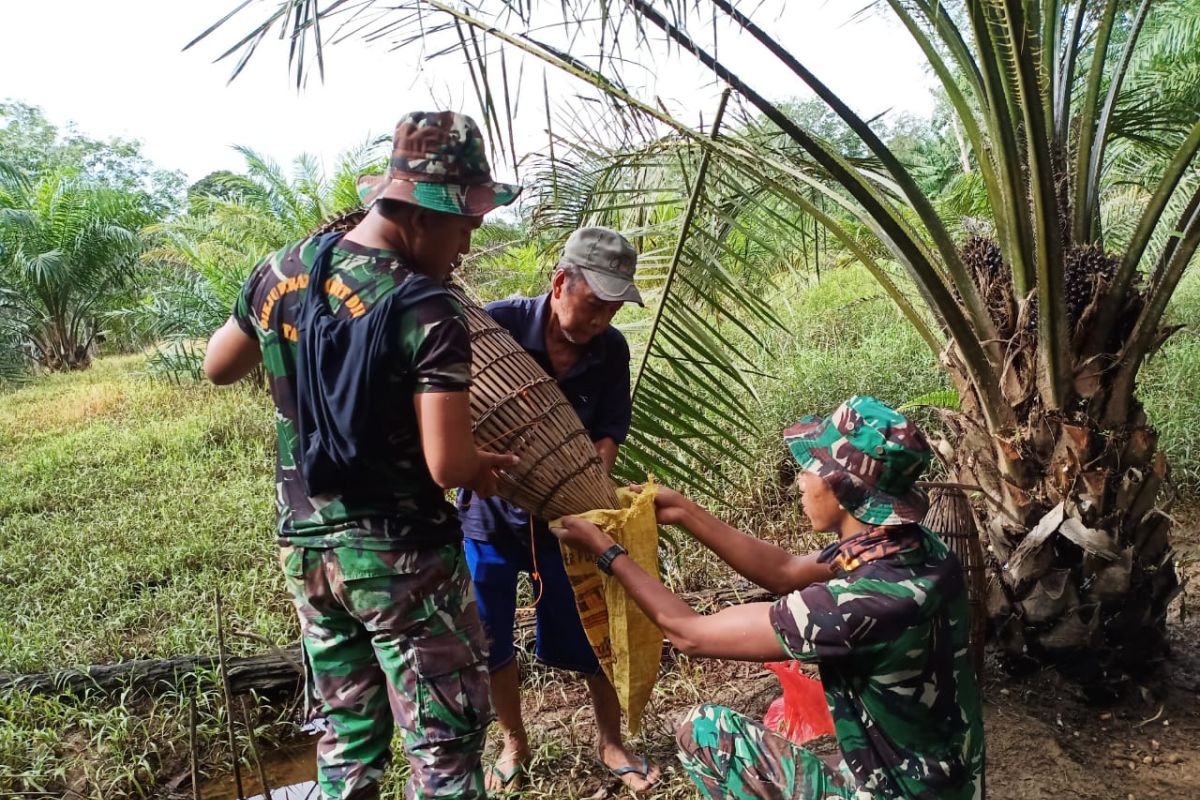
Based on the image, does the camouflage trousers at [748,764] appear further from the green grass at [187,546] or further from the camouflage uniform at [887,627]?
the green grass at [187,546]

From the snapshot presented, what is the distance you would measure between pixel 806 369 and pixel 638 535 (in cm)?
448

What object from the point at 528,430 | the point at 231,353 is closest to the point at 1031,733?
the point at 528,430

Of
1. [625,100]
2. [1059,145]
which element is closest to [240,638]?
[625,100]

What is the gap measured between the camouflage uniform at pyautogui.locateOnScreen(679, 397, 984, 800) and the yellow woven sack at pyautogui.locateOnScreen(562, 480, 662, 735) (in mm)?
442

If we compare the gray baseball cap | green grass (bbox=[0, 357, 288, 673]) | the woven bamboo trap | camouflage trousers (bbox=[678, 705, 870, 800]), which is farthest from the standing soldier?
green grass (bbox=[0, 357, 288, 673])

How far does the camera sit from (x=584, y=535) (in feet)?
6.14

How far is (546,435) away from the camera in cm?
196

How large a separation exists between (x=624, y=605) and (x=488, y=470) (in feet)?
1.72

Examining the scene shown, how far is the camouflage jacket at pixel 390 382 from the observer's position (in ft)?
4.96

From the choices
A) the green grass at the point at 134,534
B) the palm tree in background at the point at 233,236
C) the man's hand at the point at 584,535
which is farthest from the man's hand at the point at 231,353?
the palm tree in background at the point at 233,236

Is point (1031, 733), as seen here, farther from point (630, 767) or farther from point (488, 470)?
point (488, 470)

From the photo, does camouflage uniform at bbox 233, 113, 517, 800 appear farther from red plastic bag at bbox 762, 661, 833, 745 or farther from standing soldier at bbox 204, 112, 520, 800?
red plastic bag at bbox 762, 661, 833, 745

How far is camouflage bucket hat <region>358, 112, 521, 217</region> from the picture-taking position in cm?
156

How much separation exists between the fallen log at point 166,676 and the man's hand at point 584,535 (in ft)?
5.93
